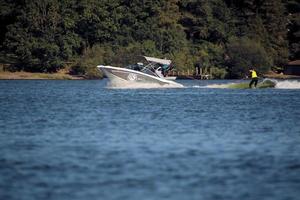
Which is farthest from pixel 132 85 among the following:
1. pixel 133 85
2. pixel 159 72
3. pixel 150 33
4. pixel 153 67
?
pixel 150 33

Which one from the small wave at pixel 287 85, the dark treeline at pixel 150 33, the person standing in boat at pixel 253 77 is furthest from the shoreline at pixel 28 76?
the person standing in boat at pixel 253 77

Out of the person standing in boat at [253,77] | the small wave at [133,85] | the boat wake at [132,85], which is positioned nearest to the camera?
the person standing in boat at [253,77]

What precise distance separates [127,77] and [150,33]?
185ft

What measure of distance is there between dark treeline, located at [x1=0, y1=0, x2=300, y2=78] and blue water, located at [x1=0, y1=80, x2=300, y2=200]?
71474mm

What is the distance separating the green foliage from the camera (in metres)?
125

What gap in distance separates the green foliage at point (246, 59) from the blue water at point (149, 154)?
80884 mm

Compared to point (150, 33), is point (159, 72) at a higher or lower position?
lower

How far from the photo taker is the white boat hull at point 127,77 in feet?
222

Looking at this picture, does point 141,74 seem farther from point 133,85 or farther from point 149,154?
point 149,154

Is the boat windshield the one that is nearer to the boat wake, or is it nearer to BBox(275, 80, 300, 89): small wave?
the boat wake

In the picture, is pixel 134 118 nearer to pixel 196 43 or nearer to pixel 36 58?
pixel 36 58

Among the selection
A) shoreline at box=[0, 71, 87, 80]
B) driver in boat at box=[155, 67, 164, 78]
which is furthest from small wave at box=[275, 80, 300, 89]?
shoreline at box=[0, 71, 87, 80]

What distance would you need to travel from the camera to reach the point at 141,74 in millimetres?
69375

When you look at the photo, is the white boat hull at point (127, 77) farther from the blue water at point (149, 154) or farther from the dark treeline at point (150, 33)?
the dark treeline at point (150, 33)
